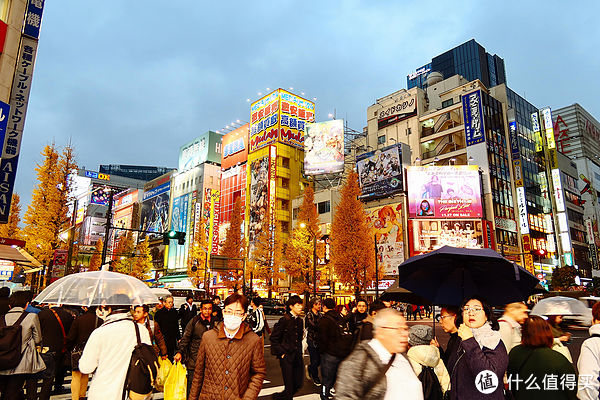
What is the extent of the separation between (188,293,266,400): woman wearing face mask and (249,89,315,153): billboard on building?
164ft

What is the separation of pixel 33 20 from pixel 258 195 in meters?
35.9

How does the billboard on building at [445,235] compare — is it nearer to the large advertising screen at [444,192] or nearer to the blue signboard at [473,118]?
the large advertising screen at [444,192]

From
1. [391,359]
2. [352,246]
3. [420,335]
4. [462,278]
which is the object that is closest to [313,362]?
[462,278]

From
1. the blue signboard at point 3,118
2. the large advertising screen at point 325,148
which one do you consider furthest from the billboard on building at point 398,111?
the blue signboard at point 3,118

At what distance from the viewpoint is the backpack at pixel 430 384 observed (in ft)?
10.7

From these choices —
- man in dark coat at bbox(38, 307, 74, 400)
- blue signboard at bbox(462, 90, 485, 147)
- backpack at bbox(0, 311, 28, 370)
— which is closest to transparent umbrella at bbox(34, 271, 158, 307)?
backpack at bbox(0, 311, 28, 370)

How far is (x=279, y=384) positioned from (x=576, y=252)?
64.6 meters

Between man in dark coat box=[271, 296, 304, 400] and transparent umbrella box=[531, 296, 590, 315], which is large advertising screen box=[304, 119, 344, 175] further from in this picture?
transparent umbrella box=[531, 296, 590, 315]

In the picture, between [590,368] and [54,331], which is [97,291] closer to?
[54,331]

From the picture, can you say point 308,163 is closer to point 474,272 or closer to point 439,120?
point 439,120

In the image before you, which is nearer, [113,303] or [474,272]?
[113,303]

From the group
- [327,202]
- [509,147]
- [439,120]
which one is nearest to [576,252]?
[509,147]

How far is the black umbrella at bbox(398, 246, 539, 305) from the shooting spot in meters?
5.04

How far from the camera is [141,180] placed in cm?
14225
